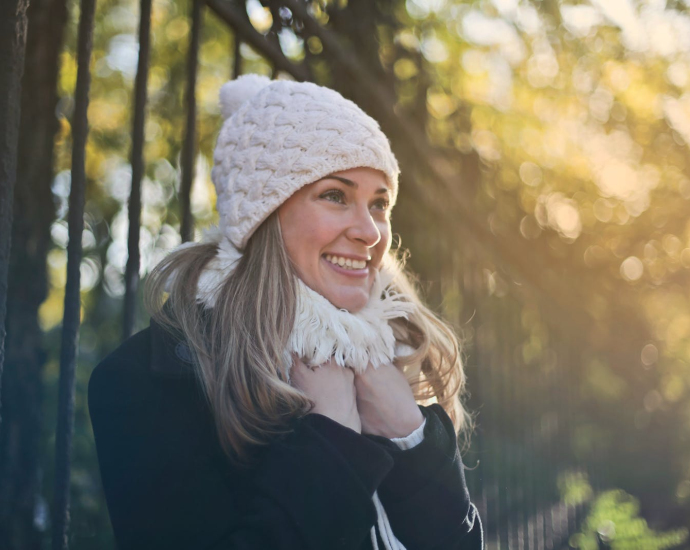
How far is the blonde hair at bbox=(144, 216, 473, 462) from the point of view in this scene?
1.67 meters

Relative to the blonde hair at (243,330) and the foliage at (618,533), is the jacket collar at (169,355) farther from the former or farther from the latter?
the foliage at (618,533)

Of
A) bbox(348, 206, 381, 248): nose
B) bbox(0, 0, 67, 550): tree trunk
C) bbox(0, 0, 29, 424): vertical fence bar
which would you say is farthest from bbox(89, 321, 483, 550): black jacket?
bbox(0, 0, 67, 550): tree trunk

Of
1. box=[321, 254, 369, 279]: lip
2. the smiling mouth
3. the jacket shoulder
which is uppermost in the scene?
the smiling mouth

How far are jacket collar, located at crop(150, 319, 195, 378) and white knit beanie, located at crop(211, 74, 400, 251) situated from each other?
0.37 metres

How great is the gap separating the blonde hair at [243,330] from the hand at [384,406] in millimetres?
214

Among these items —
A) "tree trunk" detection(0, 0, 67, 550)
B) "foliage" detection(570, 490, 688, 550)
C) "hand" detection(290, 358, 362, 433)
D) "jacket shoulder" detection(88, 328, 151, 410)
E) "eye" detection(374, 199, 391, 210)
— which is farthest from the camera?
"foliage" detection(570, 490, 688, 550)

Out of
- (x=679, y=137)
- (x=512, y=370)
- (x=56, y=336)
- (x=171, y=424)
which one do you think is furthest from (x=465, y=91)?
(x=171, y=424)

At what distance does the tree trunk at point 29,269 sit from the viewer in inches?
102

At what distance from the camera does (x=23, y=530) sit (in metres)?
2.69

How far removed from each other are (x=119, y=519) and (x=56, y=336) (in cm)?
497

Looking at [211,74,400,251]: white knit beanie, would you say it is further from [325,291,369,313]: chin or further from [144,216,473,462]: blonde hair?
[325,291,369,313]: chin

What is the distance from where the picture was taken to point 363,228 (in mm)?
1939

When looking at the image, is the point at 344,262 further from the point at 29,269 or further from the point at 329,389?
the point at 29,269

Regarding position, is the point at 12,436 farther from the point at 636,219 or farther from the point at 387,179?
the point at 636,219
